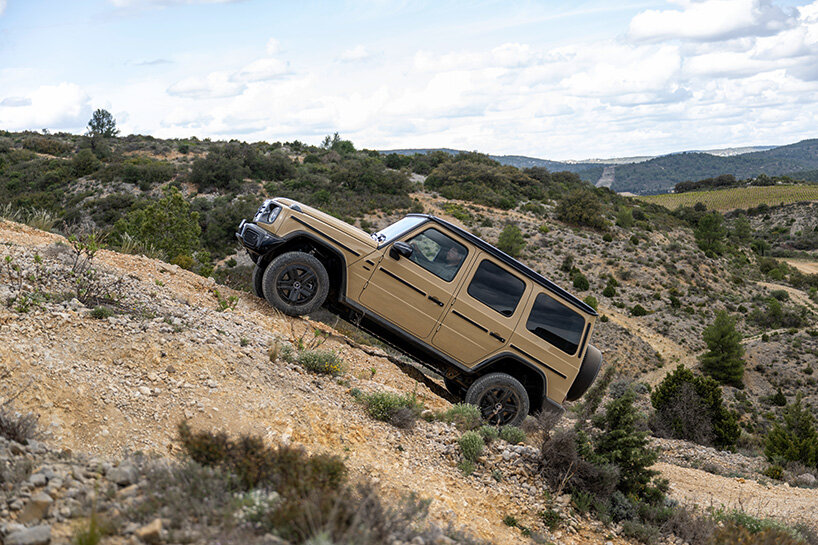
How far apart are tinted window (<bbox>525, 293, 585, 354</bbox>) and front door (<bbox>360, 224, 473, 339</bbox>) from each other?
3.71 ft

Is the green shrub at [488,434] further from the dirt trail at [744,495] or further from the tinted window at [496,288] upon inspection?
the dirt trail at [744,495]

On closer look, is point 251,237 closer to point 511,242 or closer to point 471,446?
point 471,446

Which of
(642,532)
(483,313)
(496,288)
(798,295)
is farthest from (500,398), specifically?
(798,295)

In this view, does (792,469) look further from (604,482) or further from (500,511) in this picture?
(500,511)

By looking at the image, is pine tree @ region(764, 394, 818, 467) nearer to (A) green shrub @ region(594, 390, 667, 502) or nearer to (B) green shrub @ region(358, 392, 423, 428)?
(A) green shrub @ region(594, 390, 667, 502)

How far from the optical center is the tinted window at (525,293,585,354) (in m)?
7.60

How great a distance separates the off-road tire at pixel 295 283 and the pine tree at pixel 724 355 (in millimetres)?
29096

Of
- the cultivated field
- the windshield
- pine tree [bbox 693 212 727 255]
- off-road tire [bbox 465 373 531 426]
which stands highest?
the cultivated field

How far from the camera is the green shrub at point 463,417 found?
683cm

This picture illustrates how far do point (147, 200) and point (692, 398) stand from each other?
32.1m

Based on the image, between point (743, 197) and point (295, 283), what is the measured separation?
346ft

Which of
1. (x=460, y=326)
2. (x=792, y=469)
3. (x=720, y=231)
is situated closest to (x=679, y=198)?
(x=720, y=231)

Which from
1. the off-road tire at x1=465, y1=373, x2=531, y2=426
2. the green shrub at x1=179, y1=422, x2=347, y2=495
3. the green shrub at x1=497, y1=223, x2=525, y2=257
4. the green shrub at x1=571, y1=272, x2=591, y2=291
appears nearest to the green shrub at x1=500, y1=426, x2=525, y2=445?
the off-road tire at x1=465, y1=373, x2=531, y2=426

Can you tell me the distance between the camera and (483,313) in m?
7.44
